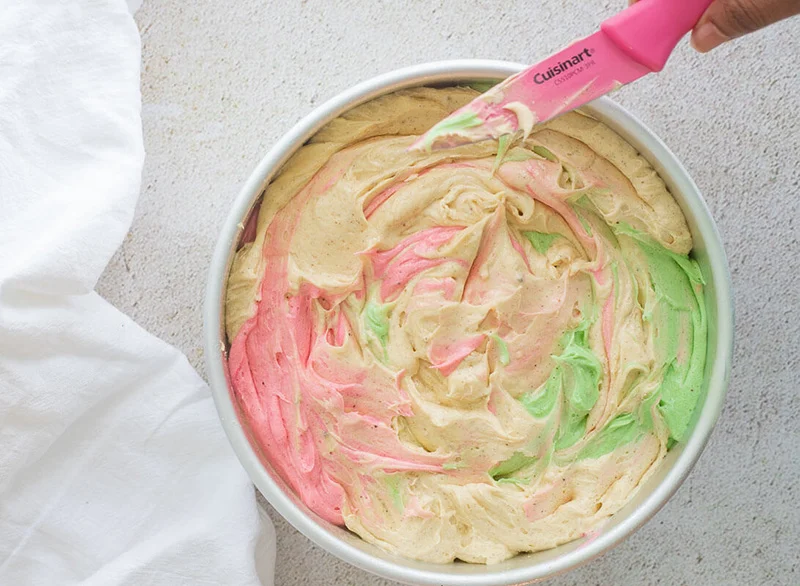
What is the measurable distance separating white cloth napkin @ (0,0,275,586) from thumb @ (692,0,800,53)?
76 cm

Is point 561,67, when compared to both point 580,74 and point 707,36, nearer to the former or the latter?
point 580,74

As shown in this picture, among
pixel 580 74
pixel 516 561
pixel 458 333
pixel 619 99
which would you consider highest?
pixel 580 74

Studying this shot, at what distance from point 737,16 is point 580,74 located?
18cm

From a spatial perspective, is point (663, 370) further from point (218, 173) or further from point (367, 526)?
point (218, 173)

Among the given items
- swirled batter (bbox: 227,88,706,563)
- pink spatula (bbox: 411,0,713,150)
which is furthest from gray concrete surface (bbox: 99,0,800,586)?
pink spatula (bbox: 411,0,713,150)

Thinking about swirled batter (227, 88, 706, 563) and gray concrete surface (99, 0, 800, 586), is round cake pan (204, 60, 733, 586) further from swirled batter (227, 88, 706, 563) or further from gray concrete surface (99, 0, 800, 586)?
gray concrete surface (99, 0, 800, 586)

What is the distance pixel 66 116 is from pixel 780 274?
3.44 feet

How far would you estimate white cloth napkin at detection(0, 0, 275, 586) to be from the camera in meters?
1.13

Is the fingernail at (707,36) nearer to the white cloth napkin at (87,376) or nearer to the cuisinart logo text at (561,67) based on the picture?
the cuisinart logo text at (561,67)

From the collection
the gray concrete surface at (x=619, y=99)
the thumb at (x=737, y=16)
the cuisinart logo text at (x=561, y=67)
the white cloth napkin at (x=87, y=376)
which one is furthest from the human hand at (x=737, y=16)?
the white cloth napkin at (x=87, y=376)

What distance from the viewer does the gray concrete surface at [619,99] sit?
120cm

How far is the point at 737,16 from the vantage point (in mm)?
901

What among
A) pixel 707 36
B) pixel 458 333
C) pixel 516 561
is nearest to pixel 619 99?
pixel 707 36

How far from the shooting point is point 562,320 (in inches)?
43.1
